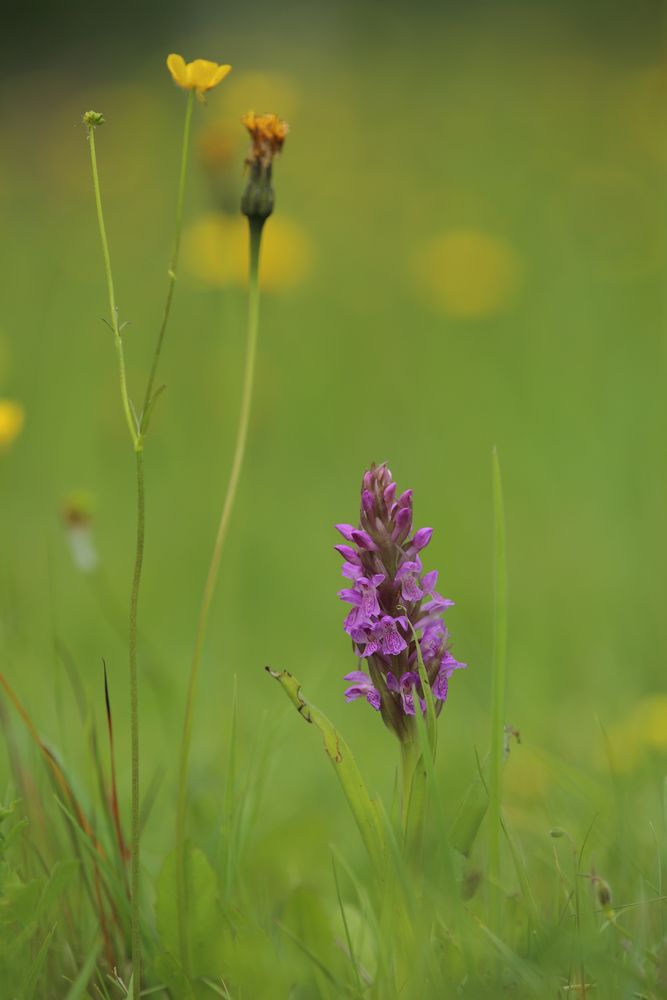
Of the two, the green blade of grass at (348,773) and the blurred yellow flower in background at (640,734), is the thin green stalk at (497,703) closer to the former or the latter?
the green blade of grass at (348,773)

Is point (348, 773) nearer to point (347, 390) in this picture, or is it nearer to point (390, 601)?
point (390, 601)

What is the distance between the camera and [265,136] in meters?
1.00

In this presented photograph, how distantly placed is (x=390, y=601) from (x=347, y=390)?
2990 millimetres

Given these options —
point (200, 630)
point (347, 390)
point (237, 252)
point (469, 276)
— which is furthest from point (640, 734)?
point (469, 276)

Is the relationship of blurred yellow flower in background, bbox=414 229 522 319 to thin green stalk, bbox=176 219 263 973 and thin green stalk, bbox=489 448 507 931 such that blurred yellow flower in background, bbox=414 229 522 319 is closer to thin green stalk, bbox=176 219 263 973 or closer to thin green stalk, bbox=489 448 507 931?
thin green stalk, bbox=176 219 263 973

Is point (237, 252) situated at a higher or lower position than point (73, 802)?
higher

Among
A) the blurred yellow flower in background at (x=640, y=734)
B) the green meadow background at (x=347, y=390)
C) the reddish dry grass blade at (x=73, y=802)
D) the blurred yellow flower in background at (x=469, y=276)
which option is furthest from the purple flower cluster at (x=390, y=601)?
the blurred yellow flower in background at (x=469, y=276)

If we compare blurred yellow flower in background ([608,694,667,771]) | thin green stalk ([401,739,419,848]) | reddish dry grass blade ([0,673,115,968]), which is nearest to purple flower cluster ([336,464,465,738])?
thin green stalk ([401,739,419,848])

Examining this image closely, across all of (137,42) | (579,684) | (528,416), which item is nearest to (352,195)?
(528,416)

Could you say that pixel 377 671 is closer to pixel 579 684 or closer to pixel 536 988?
pixel 536 988

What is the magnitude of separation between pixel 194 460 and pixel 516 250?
2.03 meters

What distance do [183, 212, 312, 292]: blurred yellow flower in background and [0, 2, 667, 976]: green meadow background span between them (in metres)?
0.02

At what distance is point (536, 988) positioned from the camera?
797 millimetres

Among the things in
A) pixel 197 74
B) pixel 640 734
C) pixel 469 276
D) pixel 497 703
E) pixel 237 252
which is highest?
pixel 469 276
